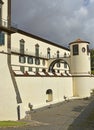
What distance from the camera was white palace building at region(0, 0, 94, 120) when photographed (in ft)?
83.0

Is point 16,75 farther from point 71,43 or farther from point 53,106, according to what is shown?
point 71,43

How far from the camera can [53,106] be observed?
3616 cm

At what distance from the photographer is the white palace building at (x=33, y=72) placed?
25.3 m

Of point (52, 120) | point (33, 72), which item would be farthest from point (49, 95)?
point (52, 120)

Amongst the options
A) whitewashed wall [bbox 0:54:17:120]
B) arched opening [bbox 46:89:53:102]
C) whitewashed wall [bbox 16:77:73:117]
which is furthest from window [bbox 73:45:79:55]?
Answer: whitewashed wall [bbox 0:54:17:120]

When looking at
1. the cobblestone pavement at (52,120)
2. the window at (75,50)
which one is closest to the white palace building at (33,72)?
the window at (75,50)

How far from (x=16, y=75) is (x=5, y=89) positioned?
4.09 m

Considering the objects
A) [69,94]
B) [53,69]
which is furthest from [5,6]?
[53,69]

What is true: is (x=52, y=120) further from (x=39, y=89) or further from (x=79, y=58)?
(x=79, y=58)

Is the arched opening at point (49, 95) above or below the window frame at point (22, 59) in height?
below

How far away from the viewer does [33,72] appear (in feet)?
111

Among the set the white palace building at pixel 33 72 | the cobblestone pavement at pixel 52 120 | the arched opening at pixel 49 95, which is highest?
the white palace building at pixel 33 72

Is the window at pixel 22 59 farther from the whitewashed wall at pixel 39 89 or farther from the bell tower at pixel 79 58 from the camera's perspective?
the bell tower at pixel 79 58

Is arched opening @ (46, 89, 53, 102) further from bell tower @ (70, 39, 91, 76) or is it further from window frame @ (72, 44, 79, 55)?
window frame @ (72, 44, 79, 55)
